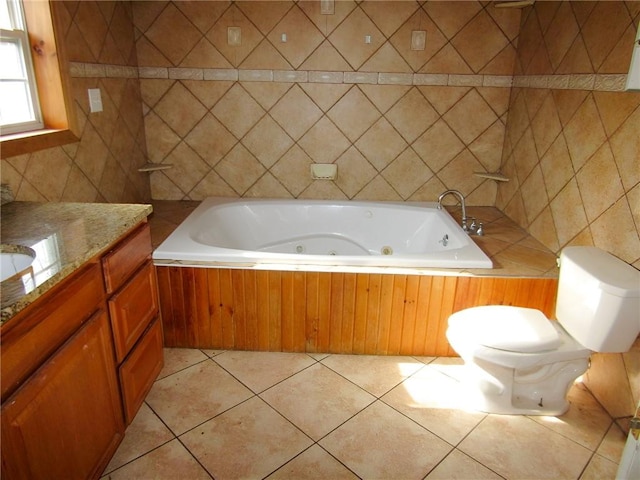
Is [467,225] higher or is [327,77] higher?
[327,77]

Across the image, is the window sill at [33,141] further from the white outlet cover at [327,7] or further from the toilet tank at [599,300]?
the toilet tank at [599,300]

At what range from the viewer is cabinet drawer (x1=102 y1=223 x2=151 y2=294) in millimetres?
1419

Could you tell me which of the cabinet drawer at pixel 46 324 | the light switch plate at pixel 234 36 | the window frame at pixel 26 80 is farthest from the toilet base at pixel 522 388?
the light switch plate at pixel 234 36

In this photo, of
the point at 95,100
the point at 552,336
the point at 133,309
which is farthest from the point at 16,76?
the point at 552,336

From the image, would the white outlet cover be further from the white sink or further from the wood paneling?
the white sink

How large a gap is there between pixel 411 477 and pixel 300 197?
201 cm

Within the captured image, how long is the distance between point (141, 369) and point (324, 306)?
845 mm

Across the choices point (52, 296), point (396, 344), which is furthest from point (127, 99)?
point (396, 344)

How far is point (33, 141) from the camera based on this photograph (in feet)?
5.89

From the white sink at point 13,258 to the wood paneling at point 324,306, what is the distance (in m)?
0.85

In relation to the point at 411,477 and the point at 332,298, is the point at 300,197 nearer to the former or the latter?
the point at 332,298

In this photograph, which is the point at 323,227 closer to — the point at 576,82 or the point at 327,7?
the point at 327,7

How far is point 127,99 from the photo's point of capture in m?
2.73

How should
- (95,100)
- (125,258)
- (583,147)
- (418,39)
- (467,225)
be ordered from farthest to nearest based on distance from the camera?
(418,39)
(467,225)
(95,100)
(583,147)
(125,258)
